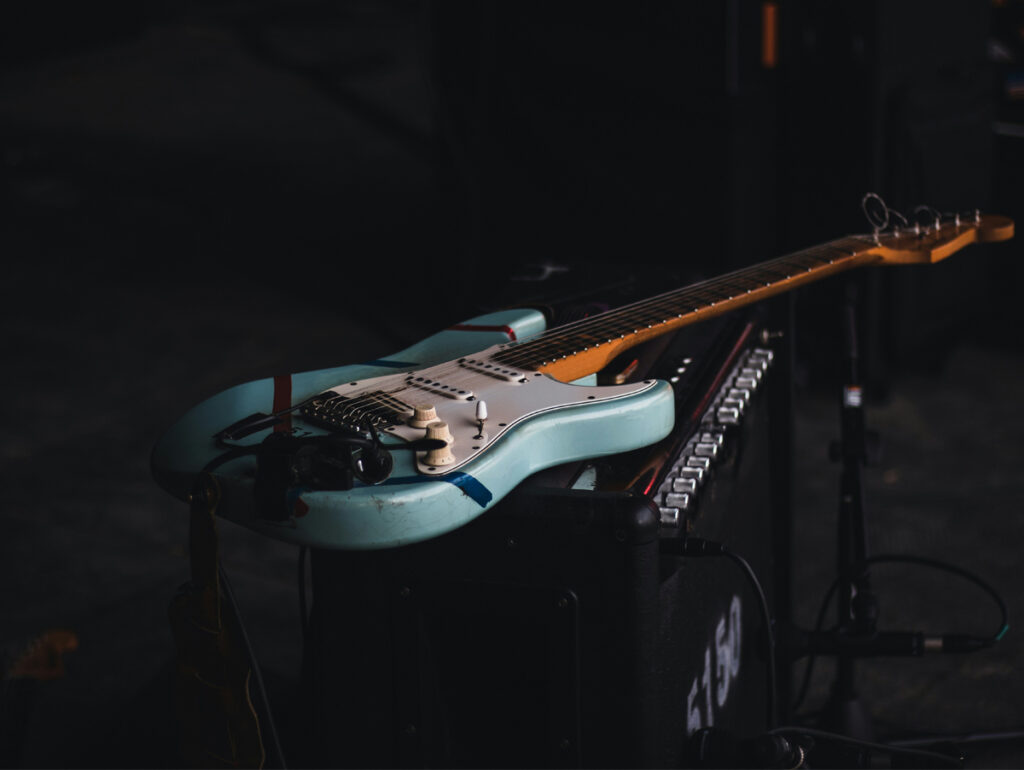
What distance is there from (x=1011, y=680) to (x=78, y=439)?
2.65 meters

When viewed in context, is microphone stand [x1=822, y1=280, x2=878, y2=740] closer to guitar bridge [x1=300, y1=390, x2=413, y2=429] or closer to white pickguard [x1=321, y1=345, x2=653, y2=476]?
white pickguard [x1=321, y1=345, x2=653, y2=476]

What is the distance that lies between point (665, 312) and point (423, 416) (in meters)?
0.49

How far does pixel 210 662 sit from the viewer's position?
4.65ft

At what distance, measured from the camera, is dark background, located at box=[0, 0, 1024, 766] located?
2672mm

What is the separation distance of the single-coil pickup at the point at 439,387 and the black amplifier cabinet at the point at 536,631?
151mm

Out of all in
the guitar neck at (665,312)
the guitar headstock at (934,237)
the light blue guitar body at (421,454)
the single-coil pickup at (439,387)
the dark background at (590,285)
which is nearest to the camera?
the light blue guitar body at (421,454)

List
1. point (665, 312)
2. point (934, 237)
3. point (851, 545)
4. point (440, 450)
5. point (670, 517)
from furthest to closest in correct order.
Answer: point (851, 545)
point (934, 237)
point (665, 312)
point (670, 517)
point (440, 450)

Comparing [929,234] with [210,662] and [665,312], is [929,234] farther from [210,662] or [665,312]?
[210,662]

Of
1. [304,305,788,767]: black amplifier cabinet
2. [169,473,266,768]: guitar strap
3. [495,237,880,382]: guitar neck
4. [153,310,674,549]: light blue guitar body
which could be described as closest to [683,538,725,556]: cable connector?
[304,305,788,767]: black amplifier cabinet

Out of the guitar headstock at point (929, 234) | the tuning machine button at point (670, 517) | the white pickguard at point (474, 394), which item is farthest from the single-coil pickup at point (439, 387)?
the guitar headstock at point (929, 234)

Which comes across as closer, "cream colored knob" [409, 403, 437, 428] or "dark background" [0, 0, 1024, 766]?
"cream colored knob" [409, 403, 437, 428]

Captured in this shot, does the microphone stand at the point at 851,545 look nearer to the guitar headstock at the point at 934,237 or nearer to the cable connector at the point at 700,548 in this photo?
the guitar headstock at the point at 934,237

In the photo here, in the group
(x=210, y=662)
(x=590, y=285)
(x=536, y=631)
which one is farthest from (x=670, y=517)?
(x=590, y=285)

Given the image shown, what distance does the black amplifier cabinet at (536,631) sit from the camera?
1378 millimetres
